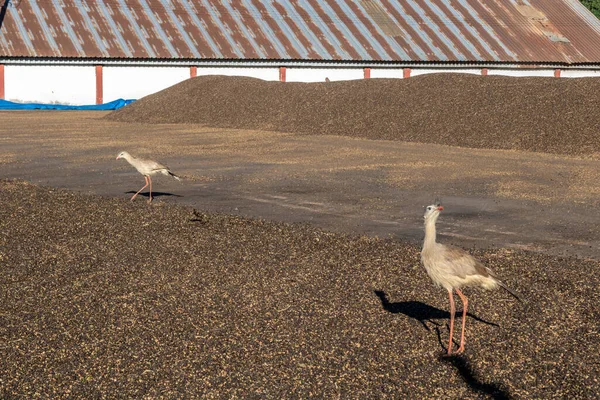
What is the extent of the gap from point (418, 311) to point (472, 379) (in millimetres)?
1915

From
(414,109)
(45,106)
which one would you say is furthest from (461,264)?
(45,106)

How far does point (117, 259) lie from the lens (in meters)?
11.5

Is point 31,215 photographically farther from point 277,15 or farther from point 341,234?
point 277,15

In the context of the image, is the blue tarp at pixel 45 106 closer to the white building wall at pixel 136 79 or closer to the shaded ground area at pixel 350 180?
the white building wall at pixel 136 79

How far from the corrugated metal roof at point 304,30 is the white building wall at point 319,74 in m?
0.94

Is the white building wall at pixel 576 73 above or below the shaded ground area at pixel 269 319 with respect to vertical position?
above

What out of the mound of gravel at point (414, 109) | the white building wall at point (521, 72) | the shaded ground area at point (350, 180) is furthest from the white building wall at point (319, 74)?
the shaded ground area at point (350, 180)

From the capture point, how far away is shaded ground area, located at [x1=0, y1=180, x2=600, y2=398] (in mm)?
7328

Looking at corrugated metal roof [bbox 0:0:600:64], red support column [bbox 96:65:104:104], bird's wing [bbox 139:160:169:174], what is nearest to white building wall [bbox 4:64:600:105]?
red support column [bbox 96:65:104:104]

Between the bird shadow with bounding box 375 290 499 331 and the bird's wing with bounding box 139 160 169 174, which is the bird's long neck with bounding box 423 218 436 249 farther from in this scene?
the bird's wing with bounding box 139 160 169 174

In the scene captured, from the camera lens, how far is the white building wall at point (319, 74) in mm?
53000

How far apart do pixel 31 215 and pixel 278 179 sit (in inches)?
266

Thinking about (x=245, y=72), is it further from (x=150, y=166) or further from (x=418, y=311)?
(x=418, y=311)

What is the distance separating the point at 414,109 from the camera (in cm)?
3241
